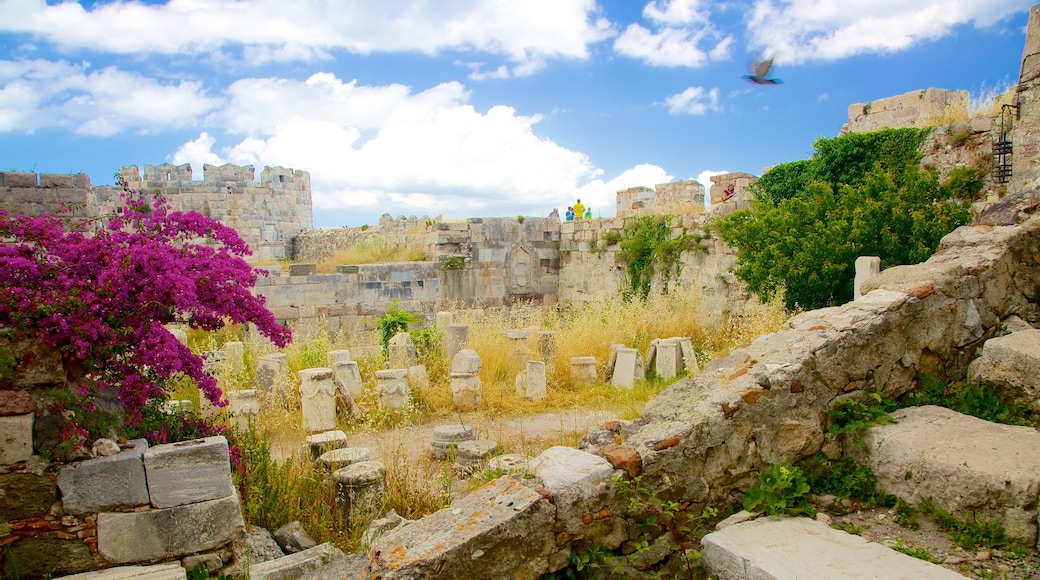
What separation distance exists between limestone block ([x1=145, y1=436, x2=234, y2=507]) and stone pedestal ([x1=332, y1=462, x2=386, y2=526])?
1078 mm

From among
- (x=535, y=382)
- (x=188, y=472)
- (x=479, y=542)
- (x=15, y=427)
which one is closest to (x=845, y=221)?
(x=535, y=382)

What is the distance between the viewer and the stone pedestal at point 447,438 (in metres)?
6.21

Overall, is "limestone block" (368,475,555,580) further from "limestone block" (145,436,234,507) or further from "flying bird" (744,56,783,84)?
"flying bird" (744,56,783,84)

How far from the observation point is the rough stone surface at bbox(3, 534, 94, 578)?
10.9 ft

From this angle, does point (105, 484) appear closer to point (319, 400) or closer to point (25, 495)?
point (25, 495)

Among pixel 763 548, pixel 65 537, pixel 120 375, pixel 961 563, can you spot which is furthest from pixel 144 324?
pixel 961 563

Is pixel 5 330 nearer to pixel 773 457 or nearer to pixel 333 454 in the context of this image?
pixel 333 454

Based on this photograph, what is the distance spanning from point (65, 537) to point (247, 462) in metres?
1.32

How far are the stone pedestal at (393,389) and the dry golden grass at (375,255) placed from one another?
6.94 meters

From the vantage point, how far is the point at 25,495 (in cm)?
336

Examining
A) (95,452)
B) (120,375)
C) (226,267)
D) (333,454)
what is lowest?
(333,454)

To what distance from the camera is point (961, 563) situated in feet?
9.98

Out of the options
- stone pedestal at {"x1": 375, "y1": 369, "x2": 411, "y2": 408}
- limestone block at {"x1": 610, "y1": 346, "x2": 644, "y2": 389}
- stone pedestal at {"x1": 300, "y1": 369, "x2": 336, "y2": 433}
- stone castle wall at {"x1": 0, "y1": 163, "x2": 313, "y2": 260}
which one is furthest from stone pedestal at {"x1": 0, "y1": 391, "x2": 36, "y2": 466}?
stone castle wall at {"x1": 0, "y1": 163, "x2": 313, "y2": 260}

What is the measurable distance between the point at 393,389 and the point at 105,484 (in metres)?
4.21
